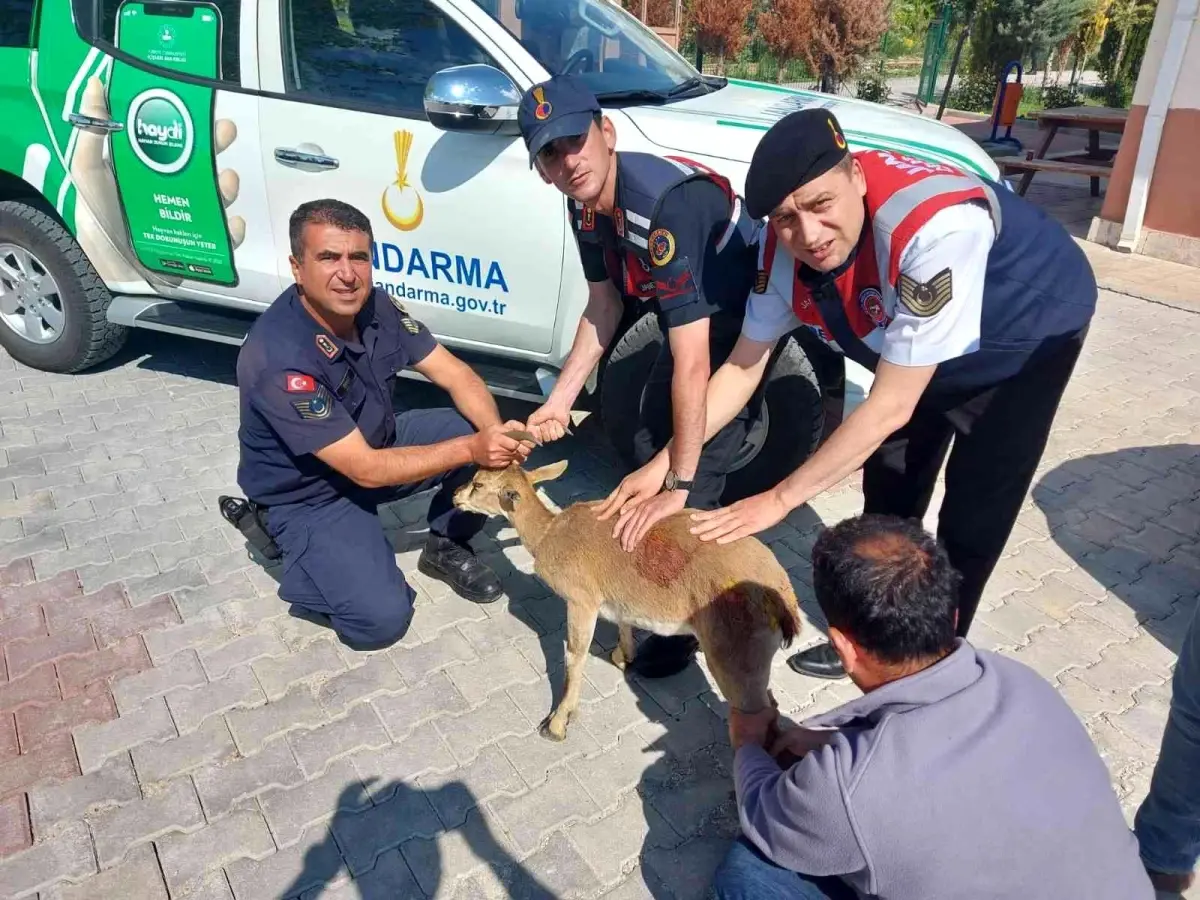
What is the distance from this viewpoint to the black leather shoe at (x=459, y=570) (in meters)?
3.20

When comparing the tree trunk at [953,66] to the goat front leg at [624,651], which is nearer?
the goat front leg at [624,651]

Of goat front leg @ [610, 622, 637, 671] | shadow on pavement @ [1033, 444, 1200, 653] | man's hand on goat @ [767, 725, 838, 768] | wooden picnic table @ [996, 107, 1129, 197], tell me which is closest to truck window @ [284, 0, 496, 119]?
goat front leg @ [610, 622, 637, 671]

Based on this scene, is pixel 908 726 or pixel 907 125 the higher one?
pixel 907 125

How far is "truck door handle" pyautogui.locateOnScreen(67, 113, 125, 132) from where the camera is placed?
13.2ft

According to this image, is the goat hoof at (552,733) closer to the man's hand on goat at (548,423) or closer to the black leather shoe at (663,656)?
the black leather shoe at (663,656)

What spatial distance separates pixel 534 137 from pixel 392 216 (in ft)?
5.03

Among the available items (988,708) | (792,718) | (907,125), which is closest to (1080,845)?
(988,708)

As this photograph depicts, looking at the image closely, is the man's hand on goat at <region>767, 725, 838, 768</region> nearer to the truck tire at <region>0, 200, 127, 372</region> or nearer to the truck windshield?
the truck windshield

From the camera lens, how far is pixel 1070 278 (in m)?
2.20

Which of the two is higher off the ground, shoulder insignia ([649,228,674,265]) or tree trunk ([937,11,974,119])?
tree trunk ([937,11,974,119])

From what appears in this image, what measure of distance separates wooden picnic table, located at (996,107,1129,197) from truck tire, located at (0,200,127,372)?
8.43 meters

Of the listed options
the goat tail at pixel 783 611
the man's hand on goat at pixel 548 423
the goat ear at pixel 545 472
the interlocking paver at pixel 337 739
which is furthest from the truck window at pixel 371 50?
the goat tail at pixel 783 611

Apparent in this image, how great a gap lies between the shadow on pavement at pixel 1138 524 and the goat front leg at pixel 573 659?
218cm

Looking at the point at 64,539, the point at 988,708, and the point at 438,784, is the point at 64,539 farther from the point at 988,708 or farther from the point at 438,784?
the point at 988,708
